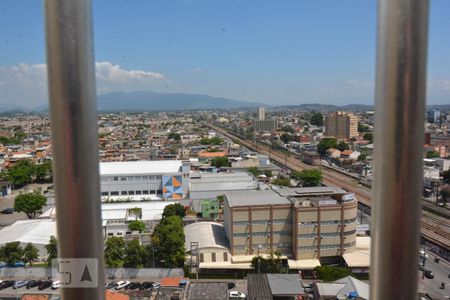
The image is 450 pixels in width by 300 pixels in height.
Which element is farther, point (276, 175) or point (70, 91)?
point (276, 175)

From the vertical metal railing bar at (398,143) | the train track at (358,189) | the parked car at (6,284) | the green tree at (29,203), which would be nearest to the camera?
the vertical metal railing bar at (398,143)

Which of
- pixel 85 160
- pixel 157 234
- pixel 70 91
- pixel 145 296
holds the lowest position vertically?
pixel 145 296

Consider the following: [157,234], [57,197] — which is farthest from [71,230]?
[157,234]

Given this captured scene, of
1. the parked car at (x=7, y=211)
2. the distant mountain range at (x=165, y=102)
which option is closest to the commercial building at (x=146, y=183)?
the parked car at (x=7, y=211)

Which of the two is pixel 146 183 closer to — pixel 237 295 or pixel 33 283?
pixel 33 283

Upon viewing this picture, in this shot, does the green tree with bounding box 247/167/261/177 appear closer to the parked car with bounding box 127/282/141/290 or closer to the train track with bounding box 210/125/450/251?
the train track with bounding box 210/125/450/251

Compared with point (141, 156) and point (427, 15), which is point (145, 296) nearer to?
point (427, 15)

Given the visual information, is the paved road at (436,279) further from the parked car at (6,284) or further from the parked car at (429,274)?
the parked car at (6,284)
